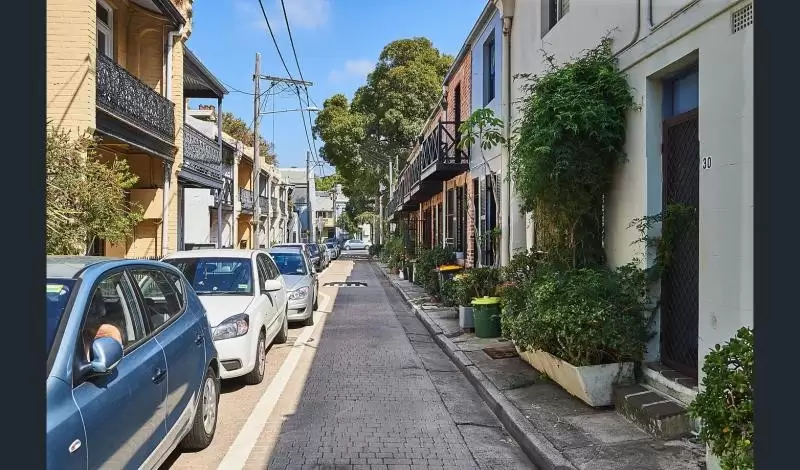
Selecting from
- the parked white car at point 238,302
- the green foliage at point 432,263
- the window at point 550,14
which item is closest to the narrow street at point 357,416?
the parked white car at point 238,302

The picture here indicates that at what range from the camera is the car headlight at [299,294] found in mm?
12289

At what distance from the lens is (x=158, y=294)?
15.8 ft

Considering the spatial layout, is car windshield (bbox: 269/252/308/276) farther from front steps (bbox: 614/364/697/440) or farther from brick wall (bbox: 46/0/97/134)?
front steps (bbox: 614/364/697/440)

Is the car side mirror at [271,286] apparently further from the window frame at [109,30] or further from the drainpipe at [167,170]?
the window frame at [109,30]

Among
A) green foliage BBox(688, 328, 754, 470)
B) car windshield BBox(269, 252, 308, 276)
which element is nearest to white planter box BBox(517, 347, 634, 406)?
green foliage BBox(688, 328, 754, 470)

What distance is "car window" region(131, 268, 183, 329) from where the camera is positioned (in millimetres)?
4488

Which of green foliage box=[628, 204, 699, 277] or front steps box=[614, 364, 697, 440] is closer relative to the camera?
front steps box=[614, 364, 697, 440]

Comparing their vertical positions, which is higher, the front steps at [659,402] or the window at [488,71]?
the window at [488,71]

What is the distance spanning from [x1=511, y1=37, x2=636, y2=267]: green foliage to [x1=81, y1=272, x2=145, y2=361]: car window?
4573 millimetres

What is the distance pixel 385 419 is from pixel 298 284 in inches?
266

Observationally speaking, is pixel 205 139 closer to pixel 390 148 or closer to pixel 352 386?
pixel 352 386

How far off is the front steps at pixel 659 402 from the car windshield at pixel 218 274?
485 centimetres

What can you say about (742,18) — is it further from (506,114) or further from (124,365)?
(506,114)

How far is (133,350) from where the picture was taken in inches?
154
